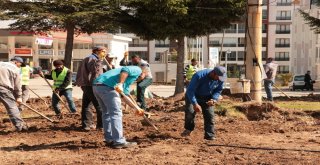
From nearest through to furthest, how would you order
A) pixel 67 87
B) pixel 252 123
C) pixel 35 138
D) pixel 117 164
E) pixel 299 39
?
pixel 117 164, pixel 35 138, pixel 252 123, pixel 67 87, pixel 299 39

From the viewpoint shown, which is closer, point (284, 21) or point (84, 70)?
point (84, 70)

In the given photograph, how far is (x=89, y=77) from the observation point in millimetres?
9312

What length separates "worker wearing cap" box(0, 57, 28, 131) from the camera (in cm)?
933

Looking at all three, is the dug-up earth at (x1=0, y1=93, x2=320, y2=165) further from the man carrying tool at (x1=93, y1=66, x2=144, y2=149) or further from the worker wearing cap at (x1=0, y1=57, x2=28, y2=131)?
the worker wearing cap at (x1=0, y1=57, x2=28, y2=131)

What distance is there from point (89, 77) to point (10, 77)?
1.56 m

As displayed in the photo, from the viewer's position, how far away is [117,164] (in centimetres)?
666

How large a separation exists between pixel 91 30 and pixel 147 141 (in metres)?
12.6

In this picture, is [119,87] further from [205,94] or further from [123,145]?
[205,94]

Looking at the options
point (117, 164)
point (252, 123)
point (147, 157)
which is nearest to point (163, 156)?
point (147, 157)

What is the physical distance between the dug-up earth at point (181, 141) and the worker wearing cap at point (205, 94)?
1.02 feet

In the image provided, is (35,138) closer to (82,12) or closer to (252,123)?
(252,123)

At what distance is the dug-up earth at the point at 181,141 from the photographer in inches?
277

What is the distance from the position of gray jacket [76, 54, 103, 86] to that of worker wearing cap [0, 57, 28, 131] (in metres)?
1.21

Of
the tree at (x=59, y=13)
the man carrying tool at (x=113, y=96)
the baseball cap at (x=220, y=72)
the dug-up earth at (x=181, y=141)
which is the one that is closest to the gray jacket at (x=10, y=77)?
the dug-up earth at (x=181, y=141)
